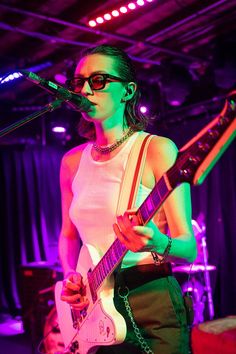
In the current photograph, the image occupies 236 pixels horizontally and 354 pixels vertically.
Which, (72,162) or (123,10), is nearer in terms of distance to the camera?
(72,162)

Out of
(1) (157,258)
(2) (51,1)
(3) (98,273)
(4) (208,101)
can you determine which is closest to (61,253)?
(3) (98,273)

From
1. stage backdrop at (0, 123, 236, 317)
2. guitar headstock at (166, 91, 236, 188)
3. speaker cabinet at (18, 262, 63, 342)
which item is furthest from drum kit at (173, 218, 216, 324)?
guitar headstock at (166, 91, 236, 188)

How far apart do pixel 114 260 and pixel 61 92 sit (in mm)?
763

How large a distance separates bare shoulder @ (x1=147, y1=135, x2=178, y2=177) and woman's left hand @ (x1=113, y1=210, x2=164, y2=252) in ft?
1.18

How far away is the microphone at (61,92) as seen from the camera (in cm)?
191

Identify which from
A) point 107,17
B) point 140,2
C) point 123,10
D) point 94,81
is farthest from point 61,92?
point 107,17

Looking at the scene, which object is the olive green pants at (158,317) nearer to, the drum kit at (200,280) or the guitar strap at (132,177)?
the guitar strap at (132,177)

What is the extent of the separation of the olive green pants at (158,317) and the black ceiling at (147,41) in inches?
128

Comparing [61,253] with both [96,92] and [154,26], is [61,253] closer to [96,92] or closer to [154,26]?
[96,92]

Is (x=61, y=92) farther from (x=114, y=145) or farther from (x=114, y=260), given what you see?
(x=114, y=260)

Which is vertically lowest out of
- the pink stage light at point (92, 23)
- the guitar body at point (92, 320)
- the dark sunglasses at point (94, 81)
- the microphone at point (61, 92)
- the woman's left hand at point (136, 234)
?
the guitar body at point (92, 320)

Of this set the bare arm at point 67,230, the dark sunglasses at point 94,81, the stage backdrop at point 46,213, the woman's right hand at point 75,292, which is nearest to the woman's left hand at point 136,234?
the woman's right hand at point 75,292

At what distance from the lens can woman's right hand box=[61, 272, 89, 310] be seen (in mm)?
2036

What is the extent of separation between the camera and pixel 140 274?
6.21 feet
